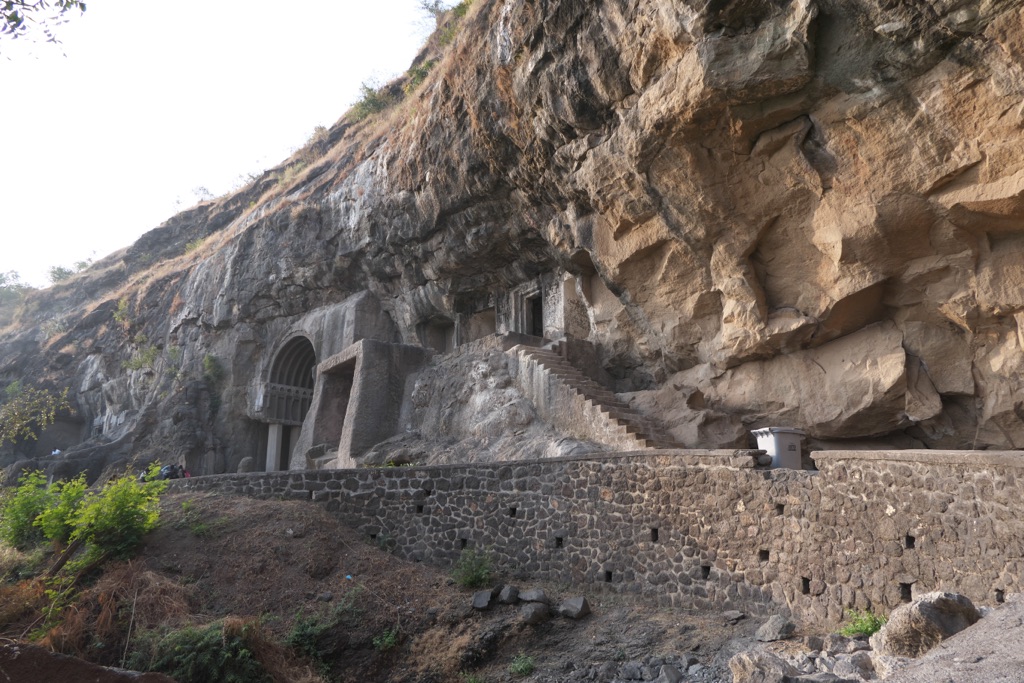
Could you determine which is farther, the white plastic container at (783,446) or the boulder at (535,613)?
the white plastic container at (783,446)

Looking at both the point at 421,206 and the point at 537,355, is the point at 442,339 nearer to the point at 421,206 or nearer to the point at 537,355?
the point at 421,206

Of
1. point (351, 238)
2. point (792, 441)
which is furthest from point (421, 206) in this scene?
point (792, 441)

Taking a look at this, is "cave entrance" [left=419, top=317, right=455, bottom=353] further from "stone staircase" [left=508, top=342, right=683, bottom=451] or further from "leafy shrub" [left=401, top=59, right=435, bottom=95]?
"leafy shrub" [left=401, top=59, right=435, bottom=95]

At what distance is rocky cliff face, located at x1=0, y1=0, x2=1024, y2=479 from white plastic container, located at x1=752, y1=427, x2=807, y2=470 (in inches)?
131

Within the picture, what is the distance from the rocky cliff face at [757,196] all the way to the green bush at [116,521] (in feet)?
28.6

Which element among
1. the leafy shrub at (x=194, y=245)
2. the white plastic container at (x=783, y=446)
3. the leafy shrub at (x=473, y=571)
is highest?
the leafy shrub at (x=194, y=245)

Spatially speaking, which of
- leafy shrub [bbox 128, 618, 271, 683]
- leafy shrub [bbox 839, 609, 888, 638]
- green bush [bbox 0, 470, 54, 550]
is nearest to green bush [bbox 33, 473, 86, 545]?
green bush [bbox 0, 470, 54, 550]

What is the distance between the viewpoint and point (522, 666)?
8062 millimetres

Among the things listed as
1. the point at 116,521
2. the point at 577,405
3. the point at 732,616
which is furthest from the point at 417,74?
the point at 732,616

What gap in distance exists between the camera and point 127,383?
31.8m

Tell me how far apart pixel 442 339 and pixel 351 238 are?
4371 mm

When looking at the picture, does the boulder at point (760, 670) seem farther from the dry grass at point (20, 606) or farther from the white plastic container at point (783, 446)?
the dry grass at point (20, 606)

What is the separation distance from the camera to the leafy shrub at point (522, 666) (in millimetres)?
8023

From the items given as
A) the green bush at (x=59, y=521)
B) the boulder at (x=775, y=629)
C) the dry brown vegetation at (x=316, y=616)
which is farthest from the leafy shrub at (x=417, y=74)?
the boulder at (x=775, y=629)
